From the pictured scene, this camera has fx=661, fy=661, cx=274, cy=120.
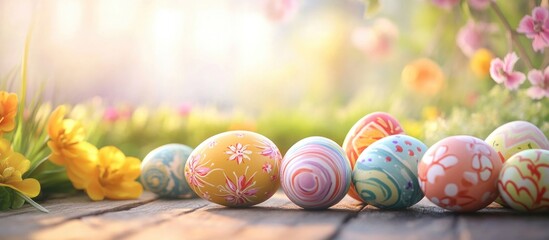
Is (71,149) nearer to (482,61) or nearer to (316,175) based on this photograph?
(316,175)

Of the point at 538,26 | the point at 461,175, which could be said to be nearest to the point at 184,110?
the point at 538,26

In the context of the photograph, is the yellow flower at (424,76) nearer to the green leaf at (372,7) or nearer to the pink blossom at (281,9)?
the pink blossom at (281,9)

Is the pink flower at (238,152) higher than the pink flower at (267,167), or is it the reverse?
the pink flower at (238,152)

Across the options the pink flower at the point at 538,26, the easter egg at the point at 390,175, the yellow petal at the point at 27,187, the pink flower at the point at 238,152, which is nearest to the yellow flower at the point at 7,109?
the yellow petal at the point at 27,187

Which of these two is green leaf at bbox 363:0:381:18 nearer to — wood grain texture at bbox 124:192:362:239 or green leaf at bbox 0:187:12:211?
wood grain texture at bbox 124:192:362:239

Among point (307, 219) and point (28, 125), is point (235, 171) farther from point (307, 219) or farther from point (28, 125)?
point (28, 125)
